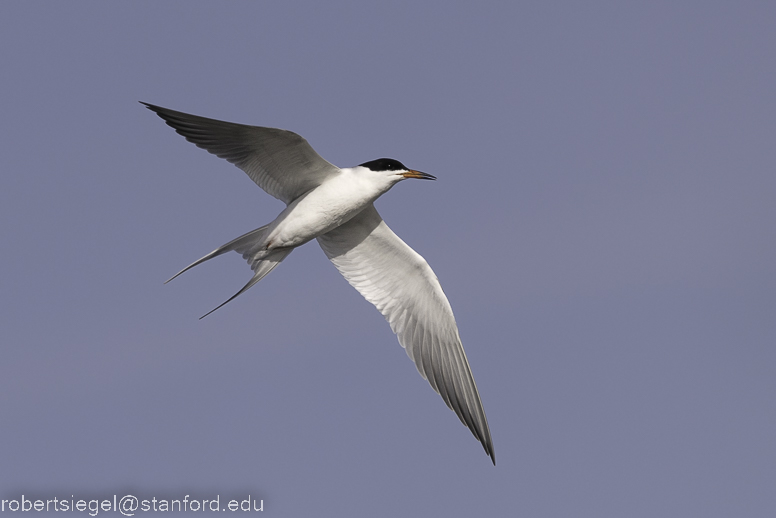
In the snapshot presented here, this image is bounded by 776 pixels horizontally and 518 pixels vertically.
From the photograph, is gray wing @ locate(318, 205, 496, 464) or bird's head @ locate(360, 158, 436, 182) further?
gray wing @ locate(318, 205, 496, 464)

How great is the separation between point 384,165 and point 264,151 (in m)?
1.63

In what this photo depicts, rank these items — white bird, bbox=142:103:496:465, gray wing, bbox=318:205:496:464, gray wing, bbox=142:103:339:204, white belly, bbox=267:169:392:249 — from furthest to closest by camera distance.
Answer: gray wing, bbox=318:205:496:464 < white belly, bbox=267:169:392:249 < white bird, bbox=142:103:496:465 < gray wing, bbox=142:103:339:204

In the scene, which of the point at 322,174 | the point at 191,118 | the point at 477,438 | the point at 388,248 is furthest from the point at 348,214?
the point at 477,438

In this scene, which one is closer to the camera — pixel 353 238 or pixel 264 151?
pixel 264 151

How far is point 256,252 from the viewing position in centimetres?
1186

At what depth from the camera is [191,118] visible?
10922mm

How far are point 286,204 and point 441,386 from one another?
3566 millimetres

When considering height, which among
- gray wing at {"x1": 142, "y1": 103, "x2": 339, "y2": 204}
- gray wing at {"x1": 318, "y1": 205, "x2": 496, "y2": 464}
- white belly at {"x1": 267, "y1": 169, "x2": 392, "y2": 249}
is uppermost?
gray wing at {"x1": 142, "y1": 103, "x2": 339, "y2": 204}

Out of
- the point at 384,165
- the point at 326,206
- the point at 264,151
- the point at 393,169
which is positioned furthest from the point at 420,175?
the point at 264,151

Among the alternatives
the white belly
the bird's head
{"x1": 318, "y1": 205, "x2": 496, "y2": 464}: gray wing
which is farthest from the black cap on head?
{"x1": 318, "y1": 205, "x2": 496, "y2": 464}: gray wing

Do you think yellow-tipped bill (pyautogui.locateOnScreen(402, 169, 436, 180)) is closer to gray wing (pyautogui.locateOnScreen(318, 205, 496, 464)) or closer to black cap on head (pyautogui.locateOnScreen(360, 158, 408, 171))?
black cap on head (pyautogui.locateOnScreen(360, 158, 408, 171))

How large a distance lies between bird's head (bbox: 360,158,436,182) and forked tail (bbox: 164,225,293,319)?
1764 mm

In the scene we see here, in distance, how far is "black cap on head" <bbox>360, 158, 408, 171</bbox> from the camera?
11453 millimetres

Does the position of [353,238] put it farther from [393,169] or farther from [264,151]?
[264,151]
